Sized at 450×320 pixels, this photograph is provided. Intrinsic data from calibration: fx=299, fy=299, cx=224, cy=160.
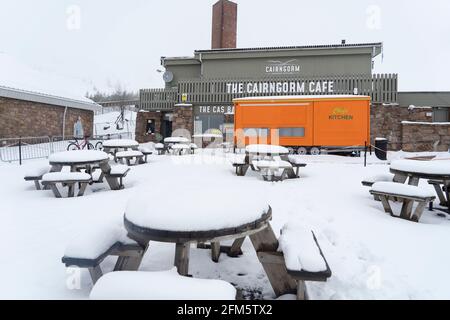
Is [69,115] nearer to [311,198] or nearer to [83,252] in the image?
[311,198]

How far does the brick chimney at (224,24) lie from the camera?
957 inches

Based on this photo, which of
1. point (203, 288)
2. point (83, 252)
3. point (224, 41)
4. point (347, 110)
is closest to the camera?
point (203, 288)

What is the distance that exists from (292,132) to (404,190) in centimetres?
1001

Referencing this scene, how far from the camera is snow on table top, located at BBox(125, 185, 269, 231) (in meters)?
2.04

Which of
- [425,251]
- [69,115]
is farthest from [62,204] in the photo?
[69,115]

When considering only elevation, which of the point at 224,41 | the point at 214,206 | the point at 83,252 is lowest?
the point at 83,252

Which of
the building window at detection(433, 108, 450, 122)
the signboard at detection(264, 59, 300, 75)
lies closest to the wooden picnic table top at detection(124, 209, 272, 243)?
the signboard at detection(264, 59, 300, 75)

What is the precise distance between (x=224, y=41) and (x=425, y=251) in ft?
77.5

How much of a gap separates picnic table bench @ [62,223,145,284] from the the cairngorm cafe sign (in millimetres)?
17183

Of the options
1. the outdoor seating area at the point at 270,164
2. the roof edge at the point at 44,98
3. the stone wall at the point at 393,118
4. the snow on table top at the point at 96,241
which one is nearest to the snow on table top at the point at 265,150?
the outdoor seating area at the point at 270,164

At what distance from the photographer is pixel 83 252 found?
2.20 m

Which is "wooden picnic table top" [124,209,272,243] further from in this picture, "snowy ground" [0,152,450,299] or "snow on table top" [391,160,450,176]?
"snow on table top" [391,160,450,176]

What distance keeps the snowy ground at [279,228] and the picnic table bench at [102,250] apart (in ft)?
0.80

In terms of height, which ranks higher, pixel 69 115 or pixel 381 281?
pixel 69 115
